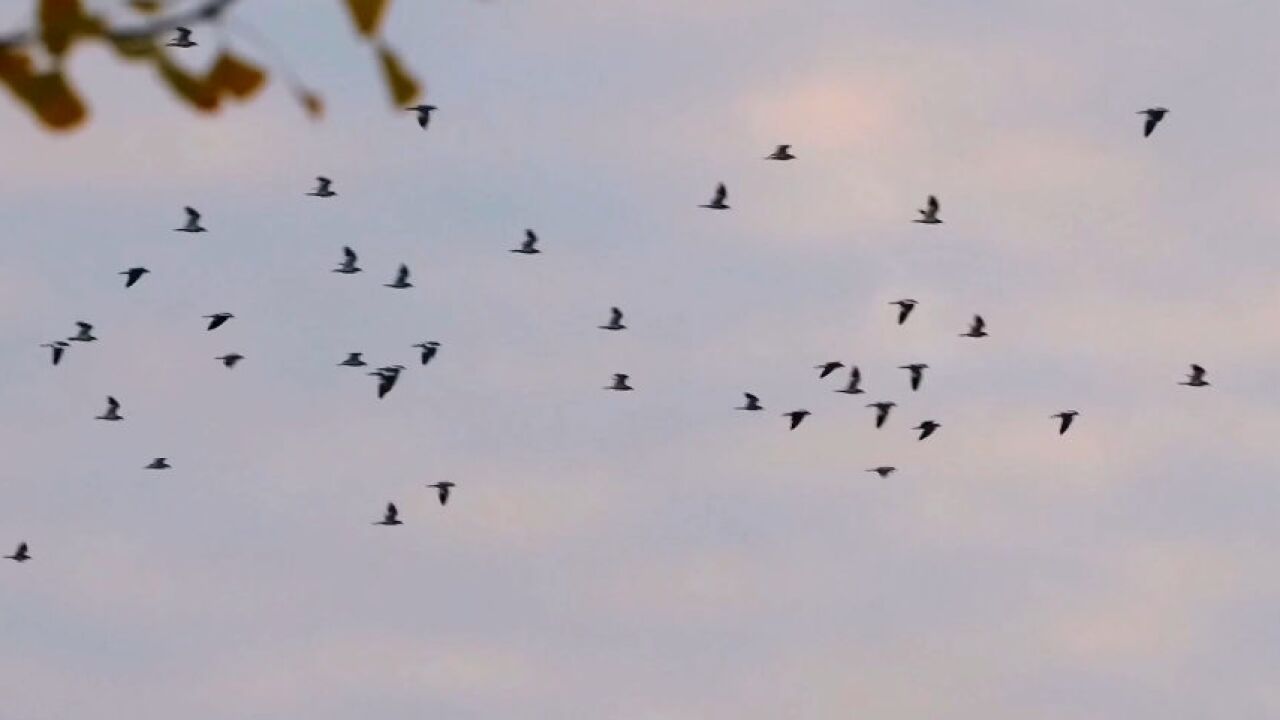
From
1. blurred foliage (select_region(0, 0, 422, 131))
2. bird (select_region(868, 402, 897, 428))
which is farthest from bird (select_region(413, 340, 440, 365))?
blurred foliage (select_region(0, 0, 422, 131))

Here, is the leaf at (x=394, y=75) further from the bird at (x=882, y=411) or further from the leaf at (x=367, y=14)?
the bird at (x=882, y=411)

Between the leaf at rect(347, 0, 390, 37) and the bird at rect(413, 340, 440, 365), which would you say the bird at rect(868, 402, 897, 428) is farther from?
the leaf at rect(347, 0, 390, 37)

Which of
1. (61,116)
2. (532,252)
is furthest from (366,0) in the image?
(532,252)

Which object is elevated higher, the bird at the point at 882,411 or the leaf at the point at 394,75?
the bird at the point at 882,411

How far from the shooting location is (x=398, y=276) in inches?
5221

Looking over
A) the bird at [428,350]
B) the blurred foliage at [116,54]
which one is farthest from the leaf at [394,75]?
the bird at [428,350]

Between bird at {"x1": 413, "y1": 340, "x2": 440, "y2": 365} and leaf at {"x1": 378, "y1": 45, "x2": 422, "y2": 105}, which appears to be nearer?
leaf at {"x1": 378, "y1": 45, "x2": 422, "y2": 105}

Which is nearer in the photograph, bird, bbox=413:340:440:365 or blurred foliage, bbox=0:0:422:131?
blurred foliage, bbox=0:0:422:131

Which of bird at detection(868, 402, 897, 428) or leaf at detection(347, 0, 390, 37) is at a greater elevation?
bird at detection(868, 402, 897, 428)

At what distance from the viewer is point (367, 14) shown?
868 centimetres

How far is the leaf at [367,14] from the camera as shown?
340 inches

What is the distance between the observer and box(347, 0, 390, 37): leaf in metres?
8.62

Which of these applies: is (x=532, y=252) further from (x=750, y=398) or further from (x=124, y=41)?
(x=124, y=41)

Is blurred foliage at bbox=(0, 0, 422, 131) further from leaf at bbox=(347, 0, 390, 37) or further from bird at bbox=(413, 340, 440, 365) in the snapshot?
bird at bbox=(413, 340, 440, 365)
